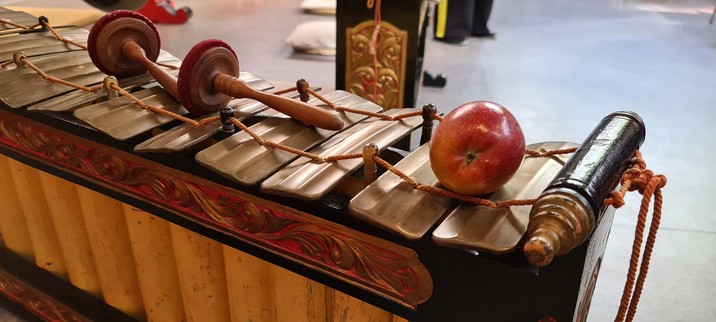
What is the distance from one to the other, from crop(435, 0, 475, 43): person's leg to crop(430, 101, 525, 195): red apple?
3864mm

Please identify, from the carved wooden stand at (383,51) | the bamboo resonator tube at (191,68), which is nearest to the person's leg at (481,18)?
the carved wooden stand at (383,51)

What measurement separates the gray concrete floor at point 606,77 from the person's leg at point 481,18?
204 millimetres

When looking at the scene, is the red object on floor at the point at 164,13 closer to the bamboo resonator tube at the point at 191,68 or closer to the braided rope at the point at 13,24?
the braided rope at the point at 13,24

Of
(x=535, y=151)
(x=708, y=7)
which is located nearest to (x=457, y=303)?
(x=535, y=151)

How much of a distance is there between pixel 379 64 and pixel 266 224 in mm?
1636

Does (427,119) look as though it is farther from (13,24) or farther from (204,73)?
(13,24)

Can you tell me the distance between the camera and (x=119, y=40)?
1337 mm

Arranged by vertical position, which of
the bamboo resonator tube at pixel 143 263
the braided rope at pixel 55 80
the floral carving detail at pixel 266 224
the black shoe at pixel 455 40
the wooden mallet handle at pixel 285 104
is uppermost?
the wooden mallet handle at pixel 285 104

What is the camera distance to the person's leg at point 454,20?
450 centimetres

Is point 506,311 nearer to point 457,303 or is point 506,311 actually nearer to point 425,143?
point 457,303

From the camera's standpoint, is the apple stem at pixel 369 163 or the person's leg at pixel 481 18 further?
the person's leg at pixel 481 18

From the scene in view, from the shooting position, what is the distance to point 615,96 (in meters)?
3.45

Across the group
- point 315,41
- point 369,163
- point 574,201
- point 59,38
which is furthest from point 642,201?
point 315,41

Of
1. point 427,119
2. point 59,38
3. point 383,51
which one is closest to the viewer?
point 427,119
